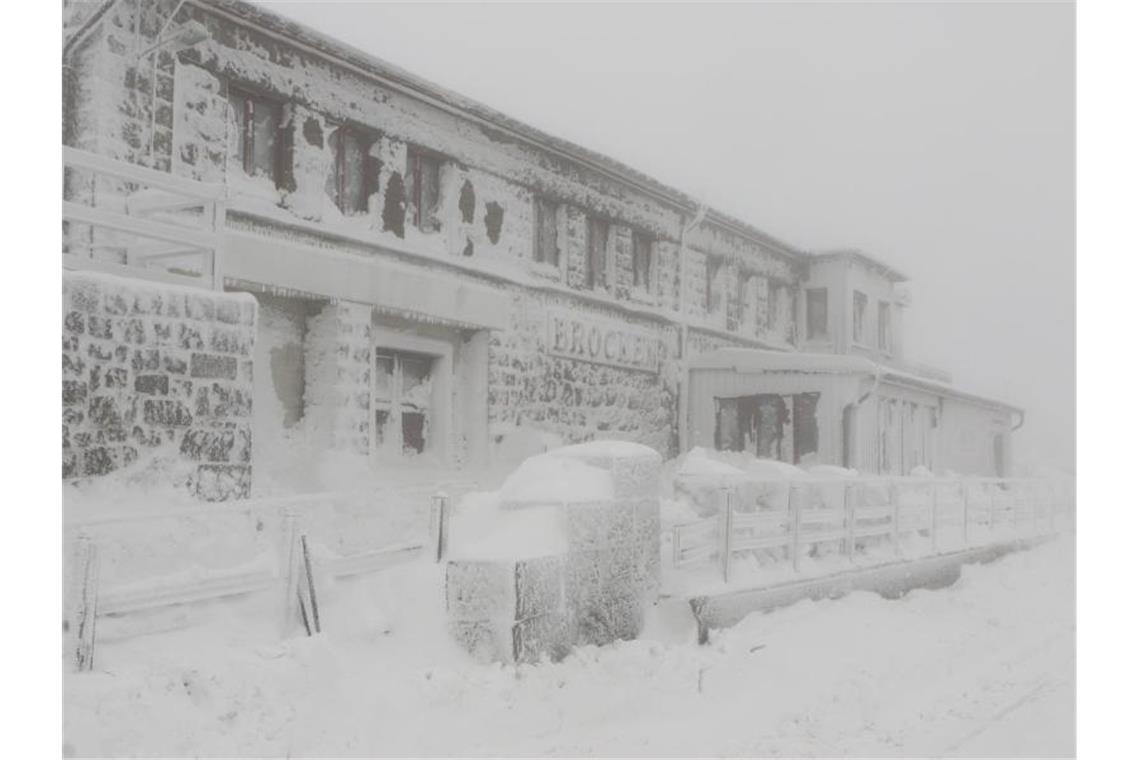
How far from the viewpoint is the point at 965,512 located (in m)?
7.73

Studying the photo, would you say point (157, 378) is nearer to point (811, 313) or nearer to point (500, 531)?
point (500, 531)

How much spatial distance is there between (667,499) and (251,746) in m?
2.89

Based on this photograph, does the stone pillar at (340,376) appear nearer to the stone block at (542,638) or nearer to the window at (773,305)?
the stone block at (542,638)

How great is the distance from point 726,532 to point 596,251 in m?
1.82

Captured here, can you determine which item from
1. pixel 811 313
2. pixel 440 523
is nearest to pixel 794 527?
pixel 811 313

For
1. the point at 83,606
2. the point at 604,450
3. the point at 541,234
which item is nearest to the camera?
the point at 83,606

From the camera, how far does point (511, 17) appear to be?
5.71 meters

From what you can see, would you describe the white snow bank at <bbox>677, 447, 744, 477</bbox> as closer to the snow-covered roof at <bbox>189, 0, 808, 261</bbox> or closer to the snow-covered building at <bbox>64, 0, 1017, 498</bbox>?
the snow-covered building at <bbox>64, 0, 1017, 498</bbox>

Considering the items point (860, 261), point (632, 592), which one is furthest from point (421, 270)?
point (860, 261)

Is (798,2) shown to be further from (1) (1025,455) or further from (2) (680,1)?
(1) (1025,455)

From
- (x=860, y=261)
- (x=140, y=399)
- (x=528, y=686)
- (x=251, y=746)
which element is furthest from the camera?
(x=860, y=261)

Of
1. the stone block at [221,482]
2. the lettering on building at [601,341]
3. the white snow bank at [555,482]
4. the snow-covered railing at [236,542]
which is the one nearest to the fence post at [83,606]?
the snow-covered railing at [236,542]

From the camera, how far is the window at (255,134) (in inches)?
191

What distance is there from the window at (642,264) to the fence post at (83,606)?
125 inches
